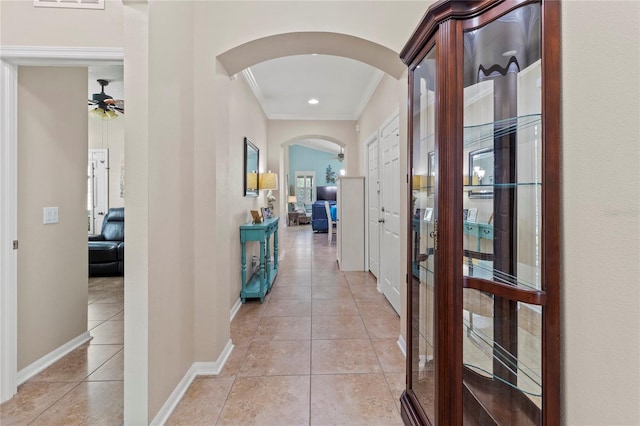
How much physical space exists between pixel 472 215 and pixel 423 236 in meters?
0.30

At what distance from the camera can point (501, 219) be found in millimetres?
1160

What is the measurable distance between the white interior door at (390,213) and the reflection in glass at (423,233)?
1522 millimetres

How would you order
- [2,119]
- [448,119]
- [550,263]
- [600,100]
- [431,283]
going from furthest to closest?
[2,119] < [431,283] < [448,119] < [550,263] < [600,100]

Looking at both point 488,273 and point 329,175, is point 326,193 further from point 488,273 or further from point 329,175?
point 488,273

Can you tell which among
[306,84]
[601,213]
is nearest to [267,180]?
[306,84]

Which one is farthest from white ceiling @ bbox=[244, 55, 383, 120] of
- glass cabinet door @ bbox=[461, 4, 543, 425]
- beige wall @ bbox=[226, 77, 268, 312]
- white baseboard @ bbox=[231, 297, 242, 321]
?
white baseboard @ bbox=[231, 297, 242, 321]

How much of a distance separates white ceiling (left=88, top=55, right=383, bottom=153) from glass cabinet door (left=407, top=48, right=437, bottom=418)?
237cm

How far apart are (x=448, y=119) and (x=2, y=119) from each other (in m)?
2.50

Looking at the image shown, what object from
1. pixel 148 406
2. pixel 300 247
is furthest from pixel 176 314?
pixel 300 247

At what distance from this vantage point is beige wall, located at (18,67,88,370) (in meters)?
1.96

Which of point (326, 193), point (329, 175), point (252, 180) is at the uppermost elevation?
point (329, 175)

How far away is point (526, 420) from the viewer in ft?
3.59

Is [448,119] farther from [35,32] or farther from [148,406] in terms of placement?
[35,32]

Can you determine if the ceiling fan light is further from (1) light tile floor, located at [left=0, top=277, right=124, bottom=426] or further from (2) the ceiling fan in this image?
(1) light tile floor, located at [left=0, top=277, right=124, bottom=426]
